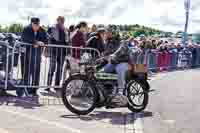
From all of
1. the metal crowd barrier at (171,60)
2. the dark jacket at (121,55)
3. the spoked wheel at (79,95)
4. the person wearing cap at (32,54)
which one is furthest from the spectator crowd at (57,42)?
the metal crowd barrier at (171,60)

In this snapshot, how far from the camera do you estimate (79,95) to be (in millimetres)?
8664

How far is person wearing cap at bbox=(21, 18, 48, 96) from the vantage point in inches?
401

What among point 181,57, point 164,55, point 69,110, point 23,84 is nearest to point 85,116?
point 69,110

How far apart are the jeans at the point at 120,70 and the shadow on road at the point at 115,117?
56 centimetres

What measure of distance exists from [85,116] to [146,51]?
36.0 feet

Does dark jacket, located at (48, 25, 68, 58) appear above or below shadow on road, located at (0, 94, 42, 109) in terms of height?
above

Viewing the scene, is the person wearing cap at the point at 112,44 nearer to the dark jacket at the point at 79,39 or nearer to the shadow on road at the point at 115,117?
the shadow on road at the point at 115,117

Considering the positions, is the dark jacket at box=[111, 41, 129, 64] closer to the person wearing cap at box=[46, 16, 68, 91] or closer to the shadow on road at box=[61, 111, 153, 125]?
the shadow on road at box=[61, 111, 153, 125]

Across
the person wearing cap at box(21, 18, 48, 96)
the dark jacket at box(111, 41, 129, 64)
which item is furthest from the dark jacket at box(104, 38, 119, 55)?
the person wearing cap at box(21, 18, 48, 96)

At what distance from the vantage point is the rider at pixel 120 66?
8.94 m

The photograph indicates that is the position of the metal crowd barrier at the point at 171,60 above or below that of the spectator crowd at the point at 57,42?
below

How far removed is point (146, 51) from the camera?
19203 mm

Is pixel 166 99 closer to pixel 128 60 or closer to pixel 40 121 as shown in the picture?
pixel 128 60

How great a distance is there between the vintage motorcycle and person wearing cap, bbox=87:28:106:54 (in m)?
1.84
